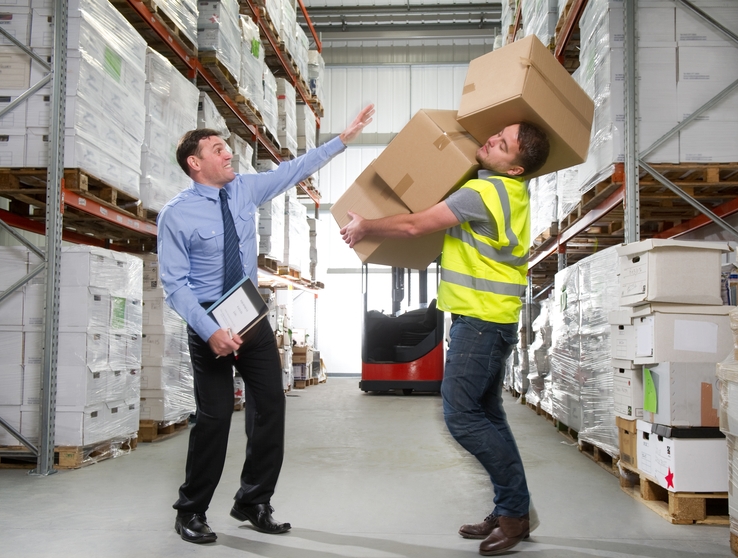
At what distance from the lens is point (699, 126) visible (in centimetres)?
439

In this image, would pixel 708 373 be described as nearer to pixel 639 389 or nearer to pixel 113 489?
pixel 639 389

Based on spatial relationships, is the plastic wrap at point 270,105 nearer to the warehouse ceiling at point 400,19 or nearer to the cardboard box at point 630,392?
the warehouse ceiling at point 400,19

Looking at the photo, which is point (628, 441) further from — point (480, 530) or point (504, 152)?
point (504, 152)

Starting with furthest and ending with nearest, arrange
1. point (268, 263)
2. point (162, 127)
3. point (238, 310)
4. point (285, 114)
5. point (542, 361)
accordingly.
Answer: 1. point (285, 114)
2. point (268, 263)
3. point (542, 361)
4. point (162, 127)
5. point (238, 310)

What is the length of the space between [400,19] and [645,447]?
12.2 meters

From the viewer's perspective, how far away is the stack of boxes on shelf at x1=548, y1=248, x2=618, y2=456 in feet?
14.6

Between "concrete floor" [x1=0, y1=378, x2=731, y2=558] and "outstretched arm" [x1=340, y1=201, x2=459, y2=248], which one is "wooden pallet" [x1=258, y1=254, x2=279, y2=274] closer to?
"concrete floor" [x1=0, y1=378, x2=731, y2=558]

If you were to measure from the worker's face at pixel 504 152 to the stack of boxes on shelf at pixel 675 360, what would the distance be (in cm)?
124

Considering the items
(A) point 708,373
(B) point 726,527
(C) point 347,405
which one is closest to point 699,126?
(A) point 708,373

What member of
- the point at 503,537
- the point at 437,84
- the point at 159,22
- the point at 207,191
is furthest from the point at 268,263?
the point at 437,84

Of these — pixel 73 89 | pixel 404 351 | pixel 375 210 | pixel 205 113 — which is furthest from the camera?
pixel 404 351

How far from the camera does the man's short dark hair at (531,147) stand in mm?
2611

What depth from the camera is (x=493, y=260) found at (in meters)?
2.61

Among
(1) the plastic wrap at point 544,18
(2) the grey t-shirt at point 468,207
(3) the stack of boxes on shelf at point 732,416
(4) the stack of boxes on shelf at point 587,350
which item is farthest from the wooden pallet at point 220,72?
(3) the stack of boxes on shelf at point 732,416
